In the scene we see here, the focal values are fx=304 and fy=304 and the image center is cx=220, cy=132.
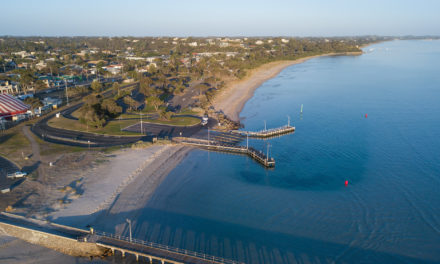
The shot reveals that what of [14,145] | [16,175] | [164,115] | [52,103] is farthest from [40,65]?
[16,175]

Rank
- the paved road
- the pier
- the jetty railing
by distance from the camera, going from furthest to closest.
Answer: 1. the paved road
2. the pier
3. the jetty railing

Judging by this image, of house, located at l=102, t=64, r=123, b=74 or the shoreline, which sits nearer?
the shoreline

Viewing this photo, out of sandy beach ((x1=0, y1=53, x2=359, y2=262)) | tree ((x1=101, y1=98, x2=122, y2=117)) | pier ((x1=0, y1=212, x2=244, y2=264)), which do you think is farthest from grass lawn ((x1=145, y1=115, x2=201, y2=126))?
pier ((x1=0, y1=212, x2=244, y2=264))

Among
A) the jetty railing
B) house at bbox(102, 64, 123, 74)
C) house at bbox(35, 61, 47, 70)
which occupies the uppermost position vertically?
house at bbox(35, 61, 47, 70)

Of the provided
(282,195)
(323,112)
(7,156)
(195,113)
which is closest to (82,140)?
(7,156)

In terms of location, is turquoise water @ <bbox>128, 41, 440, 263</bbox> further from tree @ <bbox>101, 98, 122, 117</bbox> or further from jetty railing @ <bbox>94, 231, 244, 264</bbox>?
tree @ <bbox>101, 98, 122, 117</bbox>

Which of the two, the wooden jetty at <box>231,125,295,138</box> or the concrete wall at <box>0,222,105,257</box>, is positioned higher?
the wooden jetty at <box>231,125,295,138</box>

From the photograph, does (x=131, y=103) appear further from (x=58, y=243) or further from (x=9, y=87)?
(x=58, y=243)

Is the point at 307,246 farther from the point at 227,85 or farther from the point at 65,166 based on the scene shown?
the point at 227,85

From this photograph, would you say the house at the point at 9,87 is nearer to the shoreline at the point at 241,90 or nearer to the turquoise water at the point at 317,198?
the shoreline at the point at 241,90
